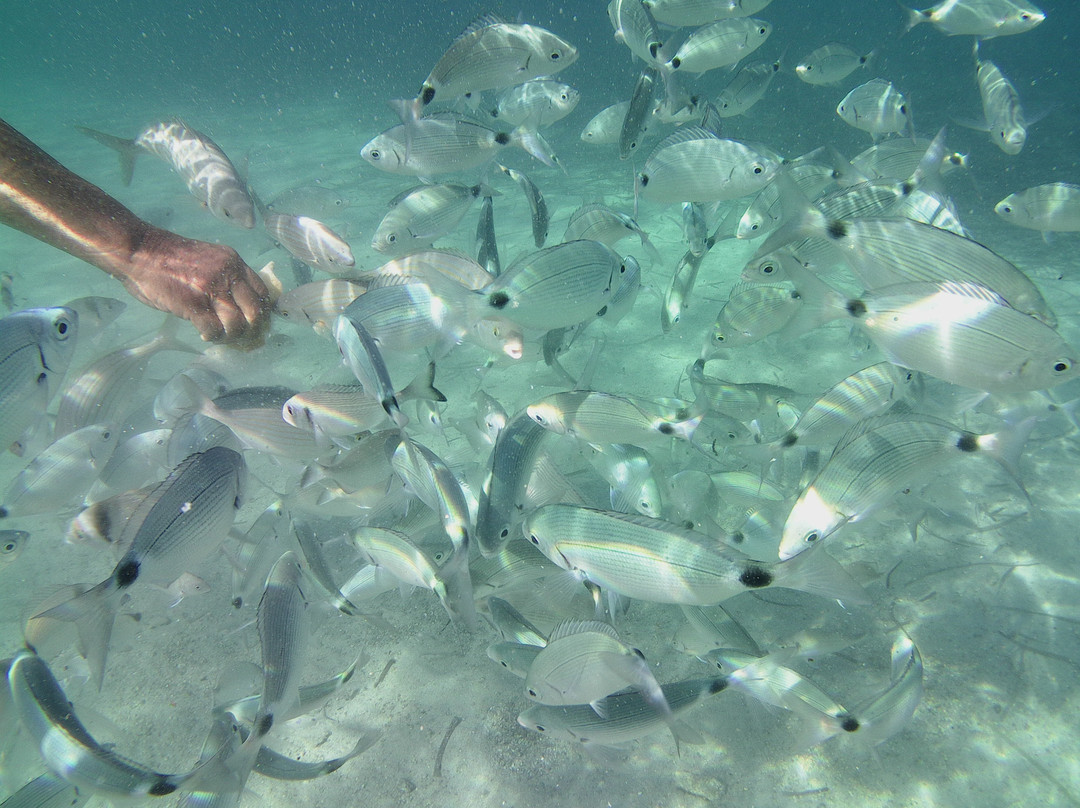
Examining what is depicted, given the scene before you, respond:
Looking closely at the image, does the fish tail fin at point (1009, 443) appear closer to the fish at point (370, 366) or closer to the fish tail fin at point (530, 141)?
the fish at point (370, 366)

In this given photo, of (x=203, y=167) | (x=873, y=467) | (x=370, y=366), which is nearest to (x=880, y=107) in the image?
(x=873, y=467)

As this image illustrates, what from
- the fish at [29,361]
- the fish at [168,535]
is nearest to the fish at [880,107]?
the fish at [168,535]

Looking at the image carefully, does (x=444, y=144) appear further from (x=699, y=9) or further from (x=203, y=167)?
(x=699, y=9)

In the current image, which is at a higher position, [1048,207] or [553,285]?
[553,285]

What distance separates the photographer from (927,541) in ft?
10.3

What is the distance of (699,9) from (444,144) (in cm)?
283

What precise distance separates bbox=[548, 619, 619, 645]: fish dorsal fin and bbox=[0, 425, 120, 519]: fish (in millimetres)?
2638

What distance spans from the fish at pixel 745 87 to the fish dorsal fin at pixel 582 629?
16.5 feet

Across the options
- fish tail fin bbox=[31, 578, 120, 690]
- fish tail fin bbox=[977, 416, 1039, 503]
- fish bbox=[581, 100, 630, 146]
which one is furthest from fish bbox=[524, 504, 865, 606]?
fish bbox=[581, 100, 630, 146]

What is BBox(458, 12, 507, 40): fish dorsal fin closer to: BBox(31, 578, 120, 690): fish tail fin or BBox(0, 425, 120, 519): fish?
BBox(0, 425, 120, 519): fish

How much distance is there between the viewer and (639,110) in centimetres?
362

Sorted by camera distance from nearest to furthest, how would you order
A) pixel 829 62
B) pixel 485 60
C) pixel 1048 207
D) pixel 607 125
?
pixel 485 60 → pixel 1048 207 → pixel 607 125 → pixel 829 62

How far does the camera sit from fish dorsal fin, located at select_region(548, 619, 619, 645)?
5.82 ft

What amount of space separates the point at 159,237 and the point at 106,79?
4825cm
